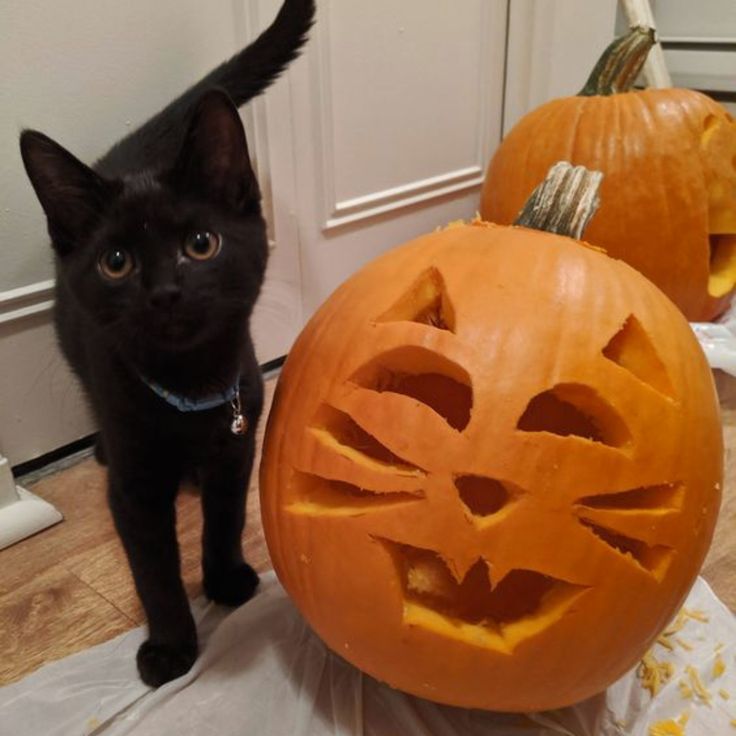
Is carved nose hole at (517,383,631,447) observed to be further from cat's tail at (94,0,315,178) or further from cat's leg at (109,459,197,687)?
cat's tail at (94,0,315,178)

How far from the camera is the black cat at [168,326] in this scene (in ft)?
2.59

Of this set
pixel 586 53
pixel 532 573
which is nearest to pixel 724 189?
pixel 586 53

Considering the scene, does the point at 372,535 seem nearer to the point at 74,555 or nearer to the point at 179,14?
the point at 74,555

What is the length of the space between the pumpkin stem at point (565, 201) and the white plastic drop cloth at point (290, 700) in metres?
0.56

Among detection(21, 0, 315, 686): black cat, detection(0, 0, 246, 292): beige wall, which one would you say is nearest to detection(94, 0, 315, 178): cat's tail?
detection(0, 0, 246, 292): beige wall

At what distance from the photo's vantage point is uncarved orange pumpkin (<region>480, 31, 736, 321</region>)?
155 centimetres

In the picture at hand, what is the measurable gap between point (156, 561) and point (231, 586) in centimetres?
17

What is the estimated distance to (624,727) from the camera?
33.6 inches

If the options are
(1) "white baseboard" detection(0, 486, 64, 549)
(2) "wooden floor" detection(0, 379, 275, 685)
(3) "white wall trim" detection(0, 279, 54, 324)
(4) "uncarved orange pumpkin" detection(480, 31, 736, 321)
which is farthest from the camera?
(4) "uncarved orange pumpkin" detection(480, 31, 736, 321)

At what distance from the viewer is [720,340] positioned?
162cm

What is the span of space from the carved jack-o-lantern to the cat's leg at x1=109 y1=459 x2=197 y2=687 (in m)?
0.19

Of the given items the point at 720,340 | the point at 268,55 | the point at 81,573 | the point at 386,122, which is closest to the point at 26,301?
the point at 81,573

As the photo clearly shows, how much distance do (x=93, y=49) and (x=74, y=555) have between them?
883mm

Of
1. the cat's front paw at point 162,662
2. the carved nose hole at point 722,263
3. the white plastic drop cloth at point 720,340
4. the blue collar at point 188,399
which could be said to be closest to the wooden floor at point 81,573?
the cat's front paw at point 162,662
